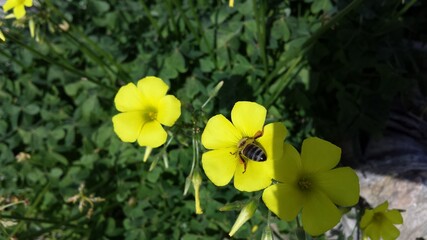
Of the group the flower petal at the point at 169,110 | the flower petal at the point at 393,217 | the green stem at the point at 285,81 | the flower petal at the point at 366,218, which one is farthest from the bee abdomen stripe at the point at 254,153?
the green stem at the point at 285,81

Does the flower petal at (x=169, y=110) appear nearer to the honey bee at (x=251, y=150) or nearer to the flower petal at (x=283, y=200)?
the honey bee at (x=251, y=150)

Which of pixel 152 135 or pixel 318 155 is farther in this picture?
pixel 152 135

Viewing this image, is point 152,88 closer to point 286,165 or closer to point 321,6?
point 286,165

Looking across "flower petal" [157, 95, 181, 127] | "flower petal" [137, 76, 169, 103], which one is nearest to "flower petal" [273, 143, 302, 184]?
"flower petal" [157, 95, 181, 127]

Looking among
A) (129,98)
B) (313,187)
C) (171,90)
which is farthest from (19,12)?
(313,187)

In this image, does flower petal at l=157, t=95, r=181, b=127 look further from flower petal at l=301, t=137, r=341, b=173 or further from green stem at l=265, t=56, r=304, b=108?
green stem at l=265, t=56, r=304, b=108

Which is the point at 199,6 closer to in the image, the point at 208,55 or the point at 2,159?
the point at 208,55
